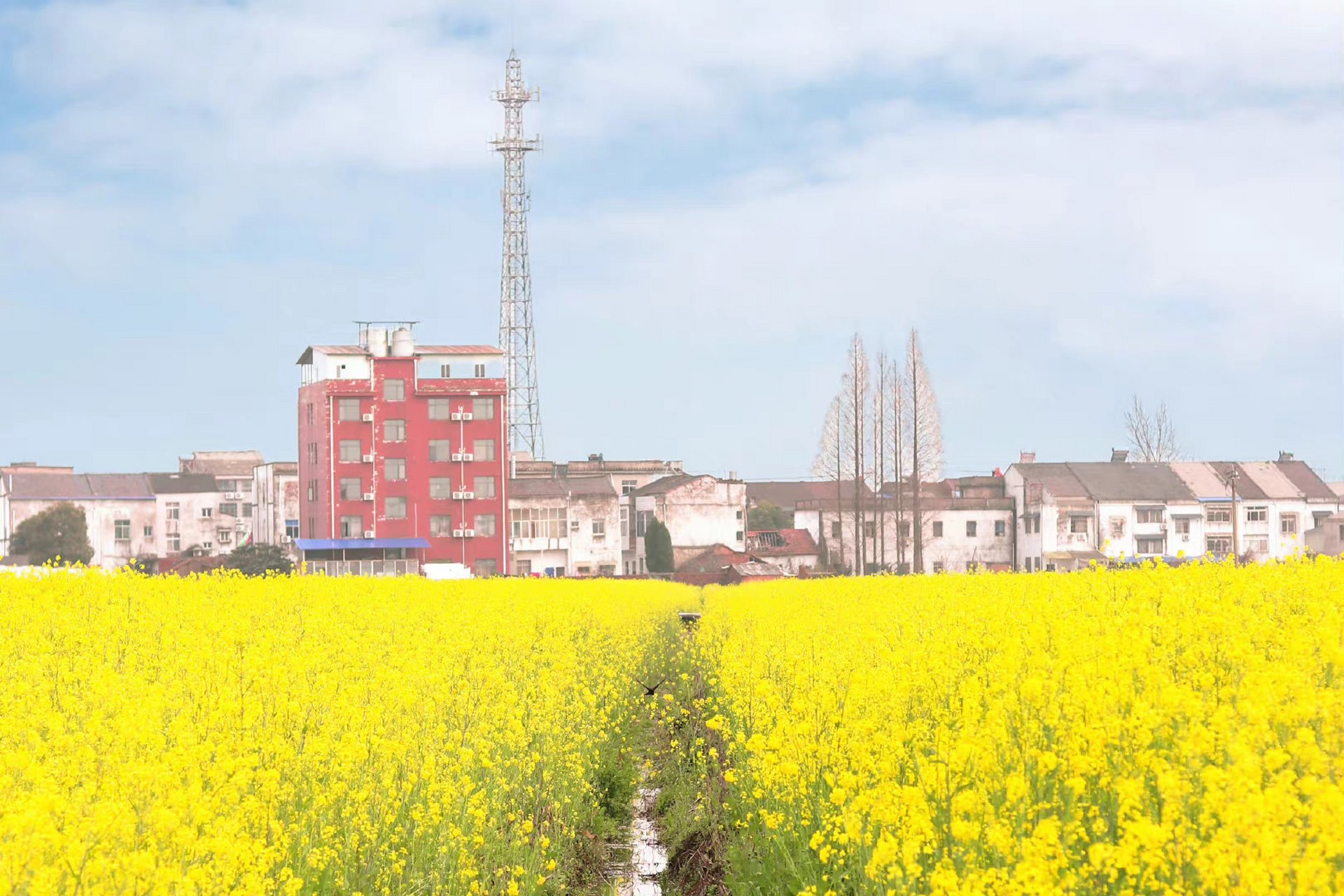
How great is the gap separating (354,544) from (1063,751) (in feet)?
224

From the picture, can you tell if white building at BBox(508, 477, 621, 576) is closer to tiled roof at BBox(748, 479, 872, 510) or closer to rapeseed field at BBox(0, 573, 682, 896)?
tiled roof at BBox(748, 479, 872, 510)

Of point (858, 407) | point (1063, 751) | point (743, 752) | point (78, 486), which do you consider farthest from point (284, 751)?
point (78, 486)

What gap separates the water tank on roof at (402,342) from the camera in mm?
77812

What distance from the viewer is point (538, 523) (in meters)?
84.9

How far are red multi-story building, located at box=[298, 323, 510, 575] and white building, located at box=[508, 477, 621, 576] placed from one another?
7.29m

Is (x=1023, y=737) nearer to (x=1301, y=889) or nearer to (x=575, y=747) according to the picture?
(x=1301, y=889)

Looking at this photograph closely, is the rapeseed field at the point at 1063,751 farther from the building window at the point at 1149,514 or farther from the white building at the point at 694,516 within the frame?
the building window at the point at 1149,514

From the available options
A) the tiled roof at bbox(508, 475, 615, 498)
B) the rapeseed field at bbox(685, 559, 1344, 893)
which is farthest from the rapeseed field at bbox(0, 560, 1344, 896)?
the tiled roof at bbox(508, 475, 615, 498)

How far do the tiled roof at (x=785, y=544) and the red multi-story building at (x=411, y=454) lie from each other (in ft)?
61.7

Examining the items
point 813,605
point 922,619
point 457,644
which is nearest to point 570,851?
point 457,644

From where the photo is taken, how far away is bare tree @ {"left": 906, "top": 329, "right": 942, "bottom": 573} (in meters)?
71.6

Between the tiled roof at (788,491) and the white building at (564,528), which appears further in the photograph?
the tiled roof at (788,491)

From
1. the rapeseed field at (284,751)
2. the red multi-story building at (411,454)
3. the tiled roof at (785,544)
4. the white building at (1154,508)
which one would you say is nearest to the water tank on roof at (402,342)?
the red multi-story building at (411,454)

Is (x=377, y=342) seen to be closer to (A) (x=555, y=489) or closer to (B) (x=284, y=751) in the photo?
(A) (x=555, y=489)
